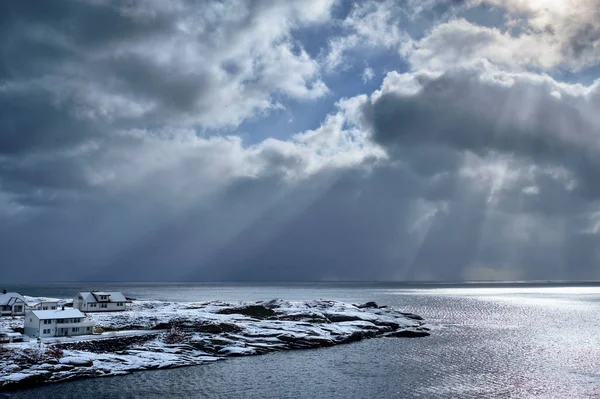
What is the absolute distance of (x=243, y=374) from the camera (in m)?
78.6

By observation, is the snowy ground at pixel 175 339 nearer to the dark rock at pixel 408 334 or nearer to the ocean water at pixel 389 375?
the dark rock at pixel 408 334

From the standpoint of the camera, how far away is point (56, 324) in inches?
3735

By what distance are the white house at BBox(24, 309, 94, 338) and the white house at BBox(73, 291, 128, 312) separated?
4054 centimetres

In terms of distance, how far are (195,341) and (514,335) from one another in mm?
91221

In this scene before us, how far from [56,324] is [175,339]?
23660 mm

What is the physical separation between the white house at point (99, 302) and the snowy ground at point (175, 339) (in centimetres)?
578

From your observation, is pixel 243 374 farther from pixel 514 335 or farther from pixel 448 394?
pixel 514 335

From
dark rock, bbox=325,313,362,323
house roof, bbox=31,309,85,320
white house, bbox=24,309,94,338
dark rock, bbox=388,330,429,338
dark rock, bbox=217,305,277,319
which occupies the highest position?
house roof, bbox=31,309,85,320

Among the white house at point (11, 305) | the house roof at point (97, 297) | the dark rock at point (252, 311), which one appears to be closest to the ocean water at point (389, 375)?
the dark rock at point (252, 311)

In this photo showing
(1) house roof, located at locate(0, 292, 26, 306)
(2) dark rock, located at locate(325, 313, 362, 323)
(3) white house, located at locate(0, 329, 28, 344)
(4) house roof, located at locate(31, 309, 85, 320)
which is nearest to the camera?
(3) white house, located at locate(0, 329, 28, 344)

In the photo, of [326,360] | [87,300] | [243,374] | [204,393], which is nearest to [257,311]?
[87,300]

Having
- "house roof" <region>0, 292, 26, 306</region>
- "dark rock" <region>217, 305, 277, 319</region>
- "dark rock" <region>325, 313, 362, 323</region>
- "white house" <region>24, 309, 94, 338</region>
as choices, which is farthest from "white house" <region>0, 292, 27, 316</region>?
"dark rock" <region>325, 313, 362, 323</region>

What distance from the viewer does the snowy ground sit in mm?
75000

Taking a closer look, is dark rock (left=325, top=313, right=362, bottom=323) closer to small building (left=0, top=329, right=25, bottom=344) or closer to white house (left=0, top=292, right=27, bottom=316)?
small building (left=0, top=329, right=25, bottom=344)
